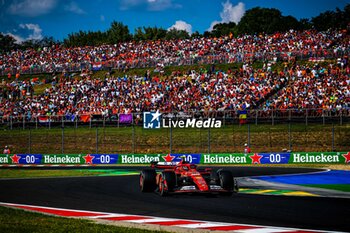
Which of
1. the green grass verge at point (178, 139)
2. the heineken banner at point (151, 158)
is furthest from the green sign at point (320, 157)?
the heineken banner at point (151, 158)

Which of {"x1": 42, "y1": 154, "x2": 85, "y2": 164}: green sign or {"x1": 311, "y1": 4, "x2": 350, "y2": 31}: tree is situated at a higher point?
{"x1": 311, "y1": 4, "x2": 350, "y2": 31}: tree

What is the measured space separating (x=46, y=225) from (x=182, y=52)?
1900 inches

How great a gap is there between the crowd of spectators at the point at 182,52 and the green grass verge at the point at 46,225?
40432 millimetres

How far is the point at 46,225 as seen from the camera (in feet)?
37.0

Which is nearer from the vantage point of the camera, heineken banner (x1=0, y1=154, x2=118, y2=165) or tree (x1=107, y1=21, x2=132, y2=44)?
heineken banner (x1=0, y1=154, x2=118, y2=165)

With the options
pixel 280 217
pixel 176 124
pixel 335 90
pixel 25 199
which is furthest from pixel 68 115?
pixel 280 217

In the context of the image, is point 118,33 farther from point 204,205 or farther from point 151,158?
point 204,205

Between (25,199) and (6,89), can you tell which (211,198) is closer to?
(25,199)

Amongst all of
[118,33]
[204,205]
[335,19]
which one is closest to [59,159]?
[204,205]

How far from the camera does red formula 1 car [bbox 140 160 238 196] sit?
16.7 metres

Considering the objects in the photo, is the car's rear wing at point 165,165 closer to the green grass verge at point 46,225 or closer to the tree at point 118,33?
the green grass verge at point 46,225

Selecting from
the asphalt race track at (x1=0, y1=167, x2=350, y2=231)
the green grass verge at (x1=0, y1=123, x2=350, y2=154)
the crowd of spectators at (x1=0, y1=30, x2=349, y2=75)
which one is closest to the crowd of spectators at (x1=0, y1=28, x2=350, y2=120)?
the crowd of spectators at (x1=0, y1=30, x2=349, y2=75)

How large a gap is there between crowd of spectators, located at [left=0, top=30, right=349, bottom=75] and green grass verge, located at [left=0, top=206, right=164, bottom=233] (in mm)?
40432

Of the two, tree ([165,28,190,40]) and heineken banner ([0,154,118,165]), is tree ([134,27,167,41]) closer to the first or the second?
tree ([165,28,190,40])
